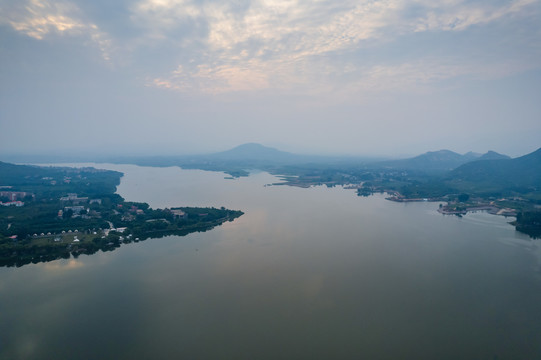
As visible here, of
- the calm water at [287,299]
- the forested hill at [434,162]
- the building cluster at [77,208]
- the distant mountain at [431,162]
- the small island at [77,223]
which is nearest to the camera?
the calm water at [287,299]

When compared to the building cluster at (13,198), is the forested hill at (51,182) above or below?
above

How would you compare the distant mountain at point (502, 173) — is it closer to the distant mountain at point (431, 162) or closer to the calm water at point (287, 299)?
the distant mountain at point (431, 162)

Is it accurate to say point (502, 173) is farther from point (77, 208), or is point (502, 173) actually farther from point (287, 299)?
point (77, 208)

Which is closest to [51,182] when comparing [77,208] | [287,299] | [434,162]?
[77,208]

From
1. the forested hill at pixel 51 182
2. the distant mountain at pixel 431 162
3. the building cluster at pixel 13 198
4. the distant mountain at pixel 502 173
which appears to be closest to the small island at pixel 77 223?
the building cluster at pixel 13 198

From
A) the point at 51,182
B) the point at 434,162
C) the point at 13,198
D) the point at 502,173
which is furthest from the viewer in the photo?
the point at 434,162

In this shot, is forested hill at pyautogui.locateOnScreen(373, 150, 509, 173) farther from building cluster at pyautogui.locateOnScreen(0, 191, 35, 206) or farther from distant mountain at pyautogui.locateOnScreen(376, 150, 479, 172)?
building cluster at pyautogui.locateOnScreen(0, 191, 35, 206)
